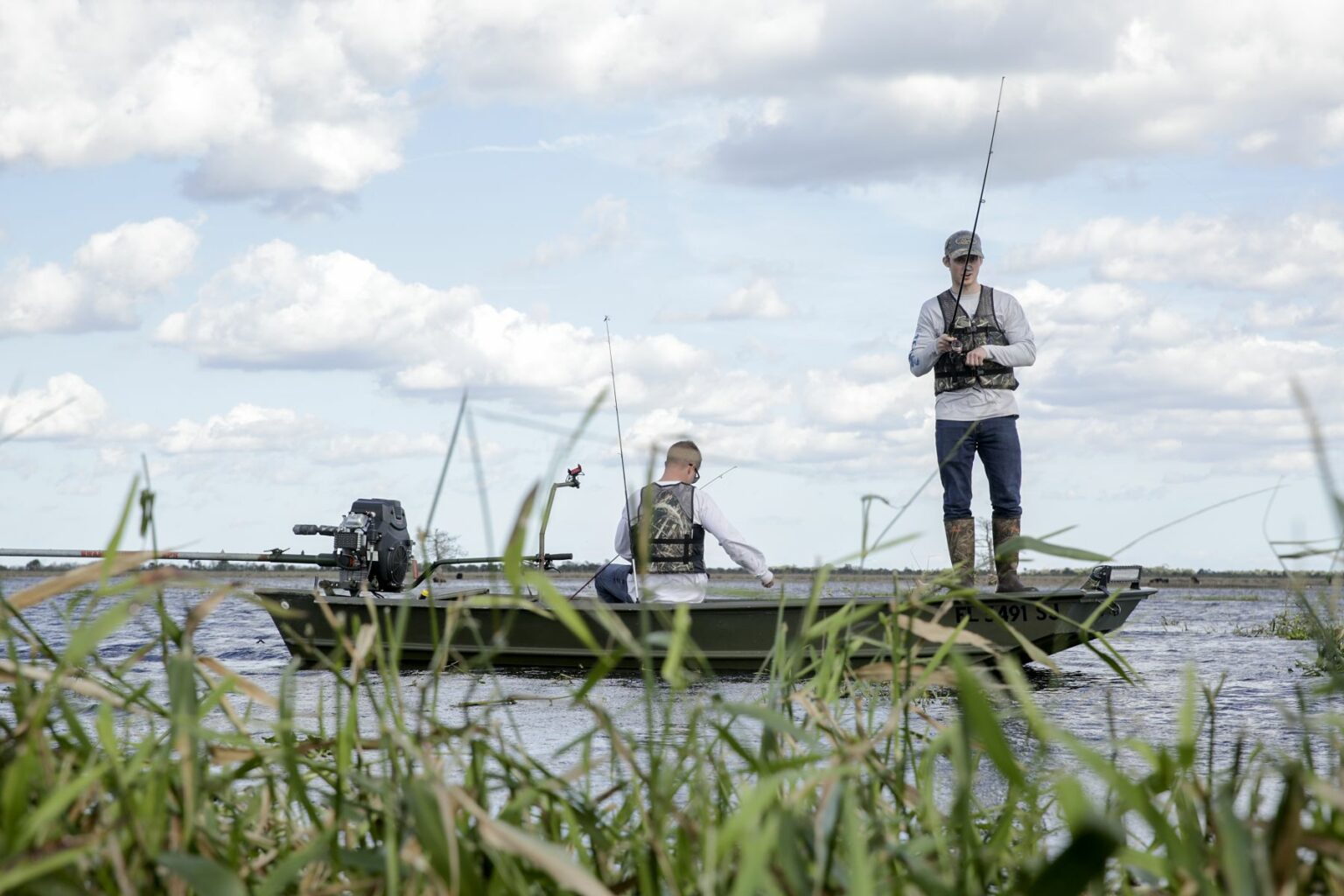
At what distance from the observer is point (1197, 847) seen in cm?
172

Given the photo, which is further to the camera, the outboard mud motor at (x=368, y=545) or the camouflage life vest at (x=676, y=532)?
the outboard mud motor at (x=368, y=545)

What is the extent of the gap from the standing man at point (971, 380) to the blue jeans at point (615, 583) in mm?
2857

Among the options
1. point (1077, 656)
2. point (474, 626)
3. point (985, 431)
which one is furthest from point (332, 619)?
point (1077, 656)

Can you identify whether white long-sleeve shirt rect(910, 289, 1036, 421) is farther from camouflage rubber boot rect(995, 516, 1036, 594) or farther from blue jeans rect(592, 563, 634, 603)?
blue jeans rect(592, 563, 634, 603)

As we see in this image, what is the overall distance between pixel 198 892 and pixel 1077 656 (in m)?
12.3

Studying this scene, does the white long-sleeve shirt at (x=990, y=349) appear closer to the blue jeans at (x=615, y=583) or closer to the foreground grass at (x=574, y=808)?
the blue jeans at (x=615, y=583)

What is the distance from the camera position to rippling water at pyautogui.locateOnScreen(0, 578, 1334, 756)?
471cm

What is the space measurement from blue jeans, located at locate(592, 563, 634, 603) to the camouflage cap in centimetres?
353

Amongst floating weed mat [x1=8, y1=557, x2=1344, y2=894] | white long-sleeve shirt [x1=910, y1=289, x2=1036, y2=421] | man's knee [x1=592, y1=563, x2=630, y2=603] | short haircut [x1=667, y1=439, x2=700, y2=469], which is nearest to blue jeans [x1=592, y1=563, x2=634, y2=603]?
man's knee [x1=592, y1=563, x2=630, y2=603]

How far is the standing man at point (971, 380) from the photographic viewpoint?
29.8 ft

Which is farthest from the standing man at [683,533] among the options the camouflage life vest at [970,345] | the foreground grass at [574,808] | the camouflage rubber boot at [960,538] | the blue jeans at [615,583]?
the foreground grass at [574,808]

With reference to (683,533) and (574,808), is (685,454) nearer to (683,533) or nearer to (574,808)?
(683,533)

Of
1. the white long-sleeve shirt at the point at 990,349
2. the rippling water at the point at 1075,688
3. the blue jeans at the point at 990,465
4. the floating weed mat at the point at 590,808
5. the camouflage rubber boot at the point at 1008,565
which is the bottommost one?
the rippling water at the point at 1075,688

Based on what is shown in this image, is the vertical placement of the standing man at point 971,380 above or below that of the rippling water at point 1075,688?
above
